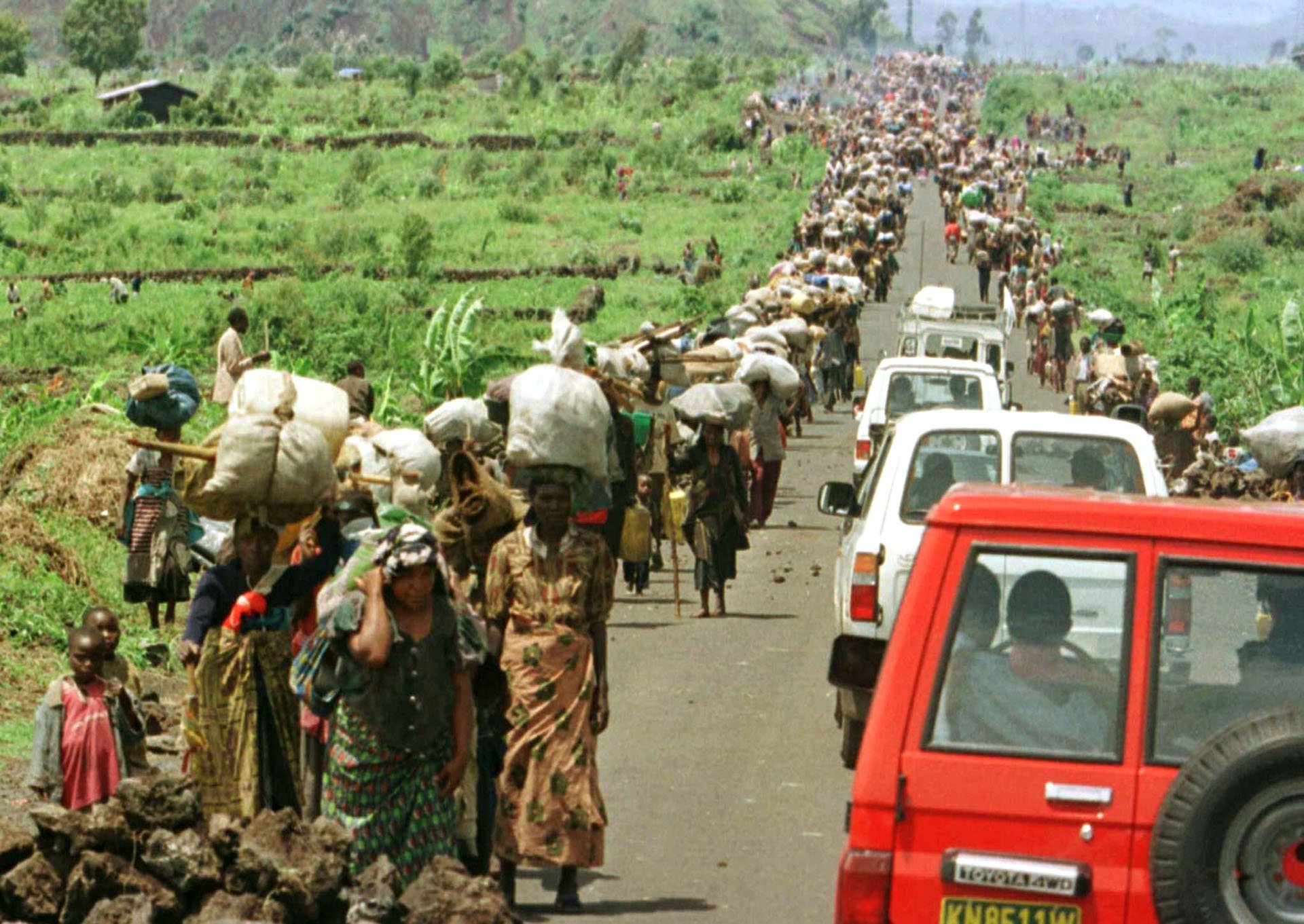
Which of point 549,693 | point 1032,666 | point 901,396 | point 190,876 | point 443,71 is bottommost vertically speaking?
point 190,876

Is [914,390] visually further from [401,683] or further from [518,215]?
[518,215]

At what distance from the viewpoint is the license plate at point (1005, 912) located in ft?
18.4

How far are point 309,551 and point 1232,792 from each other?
429 centimetres

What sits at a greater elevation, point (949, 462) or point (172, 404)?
point (172, 404)

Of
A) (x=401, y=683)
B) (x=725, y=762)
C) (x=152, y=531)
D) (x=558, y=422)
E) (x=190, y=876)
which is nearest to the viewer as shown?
(x=190, y=876)

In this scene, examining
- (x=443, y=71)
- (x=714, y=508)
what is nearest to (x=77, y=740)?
(x=714, y=508)

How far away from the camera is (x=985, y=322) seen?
28203mm

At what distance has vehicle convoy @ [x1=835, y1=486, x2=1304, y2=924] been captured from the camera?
563cm

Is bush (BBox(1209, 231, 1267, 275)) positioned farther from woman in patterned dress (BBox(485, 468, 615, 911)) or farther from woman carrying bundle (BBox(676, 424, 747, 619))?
woman in patterned dress (BBox(485, 468, 615, 911))

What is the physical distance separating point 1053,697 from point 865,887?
0.69m

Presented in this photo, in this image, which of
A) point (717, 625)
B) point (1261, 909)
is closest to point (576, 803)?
point (1261, 909)

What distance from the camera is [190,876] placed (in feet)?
23.4

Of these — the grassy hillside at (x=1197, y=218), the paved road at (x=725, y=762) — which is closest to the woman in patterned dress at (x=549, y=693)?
the paved road at (x=725, y=762)

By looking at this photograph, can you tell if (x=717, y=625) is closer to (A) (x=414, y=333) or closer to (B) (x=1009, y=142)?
(A) (x=414, y=333)
